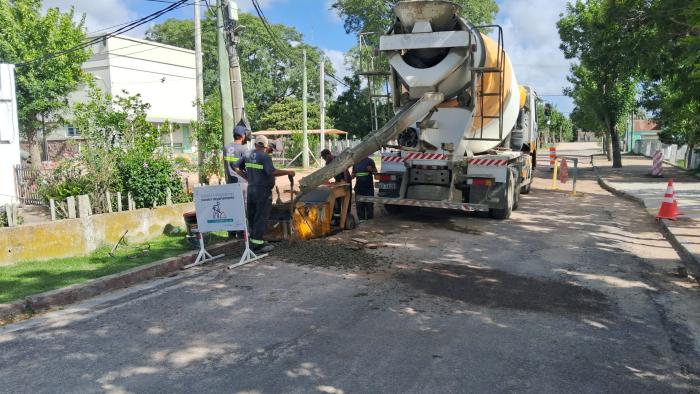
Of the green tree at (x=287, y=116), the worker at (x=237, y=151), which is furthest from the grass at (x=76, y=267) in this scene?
the green tree at (x=287, y=116)

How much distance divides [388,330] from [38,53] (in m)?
21.6

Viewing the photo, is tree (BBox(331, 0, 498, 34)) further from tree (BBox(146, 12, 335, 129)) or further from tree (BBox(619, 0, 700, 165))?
tree (BBox(619, 0, 700, 165))

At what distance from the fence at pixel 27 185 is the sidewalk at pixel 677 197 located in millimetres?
12378

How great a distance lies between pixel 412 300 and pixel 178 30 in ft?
193

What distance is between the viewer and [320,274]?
672 centimetres

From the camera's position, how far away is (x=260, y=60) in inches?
2165

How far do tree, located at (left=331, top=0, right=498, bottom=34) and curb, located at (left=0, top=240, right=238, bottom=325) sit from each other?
33.4 metres

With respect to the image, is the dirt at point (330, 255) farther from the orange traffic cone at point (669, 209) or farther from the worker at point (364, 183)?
the orange traffic cone at point (669, 209)

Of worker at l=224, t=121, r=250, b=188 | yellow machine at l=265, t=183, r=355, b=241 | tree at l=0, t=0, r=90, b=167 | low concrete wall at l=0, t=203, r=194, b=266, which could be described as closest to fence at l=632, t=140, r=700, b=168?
yellow machine at l=265, t=183, r=355, b=241

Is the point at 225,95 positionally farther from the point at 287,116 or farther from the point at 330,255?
the point at 287,116

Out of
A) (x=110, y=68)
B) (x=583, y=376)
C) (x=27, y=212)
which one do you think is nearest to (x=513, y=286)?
(x=583, y=376)

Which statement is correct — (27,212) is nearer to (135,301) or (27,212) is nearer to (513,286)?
(135,301)

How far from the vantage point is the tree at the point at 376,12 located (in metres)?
37.1

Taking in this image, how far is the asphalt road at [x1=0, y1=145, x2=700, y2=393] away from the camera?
3838 mm
